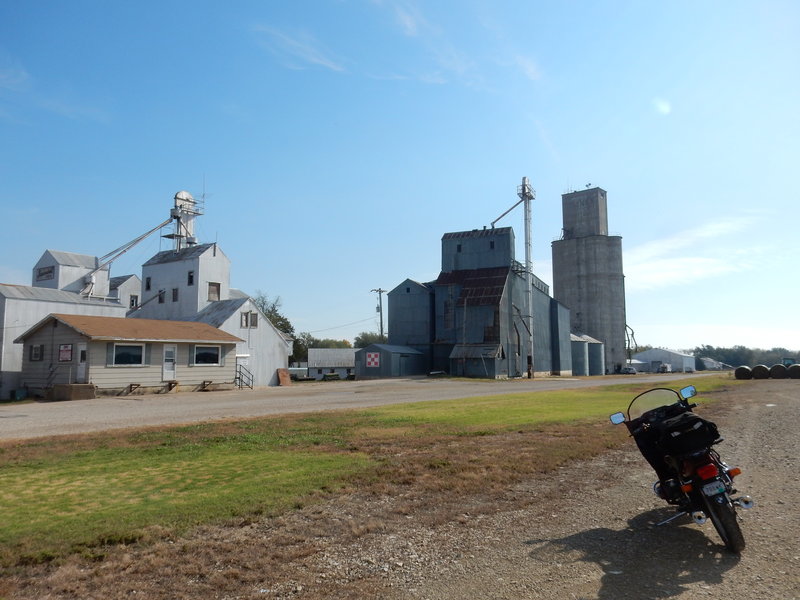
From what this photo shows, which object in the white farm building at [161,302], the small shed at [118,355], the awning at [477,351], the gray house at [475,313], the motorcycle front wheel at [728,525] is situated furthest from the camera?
the gray house at [475,313]

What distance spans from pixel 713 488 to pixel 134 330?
32.8m

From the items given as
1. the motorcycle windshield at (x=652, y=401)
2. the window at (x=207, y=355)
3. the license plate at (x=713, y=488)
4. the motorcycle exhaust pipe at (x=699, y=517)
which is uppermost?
the window at (x=207, y=355)

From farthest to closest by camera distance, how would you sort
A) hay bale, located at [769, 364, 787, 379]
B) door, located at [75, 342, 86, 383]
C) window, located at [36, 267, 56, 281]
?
hay bale, located at [769, 364, 787, 379] < window, located at [36, 267, 56, 281] < door, located at [75, 342, 86, 383]

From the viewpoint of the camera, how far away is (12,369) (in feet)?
129

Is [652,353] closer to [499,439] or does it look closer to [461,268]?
[461,268]

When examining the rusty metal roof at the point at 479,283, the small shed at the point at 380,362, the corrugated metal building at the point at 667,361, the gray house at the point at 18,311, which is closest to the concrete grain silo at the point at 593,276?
the corrugated metal building at the point at 667,361

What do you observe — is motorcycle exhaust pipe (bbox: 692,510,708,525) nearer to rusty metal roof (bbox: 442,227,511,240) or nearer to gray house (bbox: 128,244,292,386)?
gray house (bbox: 128,244,292,386)

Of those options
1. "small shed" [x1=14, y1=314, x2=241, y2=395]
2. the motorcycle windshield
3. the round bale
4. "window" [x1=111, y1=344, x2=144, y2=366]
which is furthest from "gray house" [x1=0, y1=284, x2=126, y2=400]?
the round bale

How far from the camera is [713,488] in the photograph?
555 centimetres

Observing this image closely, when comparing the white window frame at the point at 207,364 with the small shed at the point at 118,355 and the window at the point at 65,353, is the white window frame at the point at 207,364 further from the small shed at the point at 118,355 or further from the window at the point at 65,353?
the window at the point at 65,353

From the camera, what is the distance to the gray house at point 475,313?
190 feet

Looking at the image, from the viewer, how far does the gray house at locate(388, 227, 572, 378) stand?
5797 centimetres

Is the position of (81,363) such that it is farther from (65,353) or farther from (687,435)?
(687,435)

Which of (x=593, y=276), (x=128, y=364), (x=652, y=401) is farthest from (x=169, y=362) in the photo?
(x=593, y=276)
